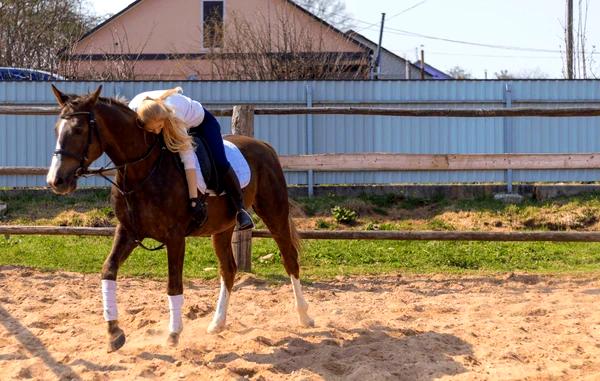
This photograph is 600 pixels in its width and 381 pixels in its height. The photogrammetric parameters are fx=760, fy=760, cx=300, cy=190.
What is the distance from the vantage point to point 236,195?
6211mm

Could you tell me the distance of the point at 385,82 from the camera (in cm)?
1464

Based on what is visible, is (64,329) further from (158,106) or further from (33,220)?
(33,220)

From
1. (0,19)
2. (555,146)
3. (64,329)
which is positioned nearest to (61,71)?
(0,19)

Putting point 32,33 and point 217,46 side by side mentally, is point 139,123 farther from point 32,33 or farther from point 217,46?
point 32,33

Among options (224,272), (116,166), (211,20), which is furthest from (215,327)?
(211,20)

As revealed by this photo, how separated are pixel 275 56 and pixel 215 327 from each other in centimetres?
1486

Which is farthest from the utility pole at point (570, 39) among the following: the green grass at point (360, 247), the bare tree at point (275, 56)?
the green grass at point (360, 247)

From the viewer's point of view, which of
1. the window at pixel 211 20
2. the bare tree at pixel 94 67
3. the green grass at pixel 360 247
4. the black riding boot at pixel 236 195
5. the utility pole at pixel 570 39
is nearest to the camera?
the black riding boot at pixel 236 195

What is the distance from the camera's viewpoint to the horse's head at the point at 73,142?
16.4ft

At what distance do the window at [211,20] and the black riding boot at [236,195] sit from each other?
17529mm

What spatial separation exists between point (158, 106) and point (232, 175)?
92cm

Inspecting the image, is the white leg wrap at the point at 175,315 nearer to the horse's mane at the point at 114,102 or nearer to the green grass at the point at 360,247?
the horse's mane at the point at 114,102

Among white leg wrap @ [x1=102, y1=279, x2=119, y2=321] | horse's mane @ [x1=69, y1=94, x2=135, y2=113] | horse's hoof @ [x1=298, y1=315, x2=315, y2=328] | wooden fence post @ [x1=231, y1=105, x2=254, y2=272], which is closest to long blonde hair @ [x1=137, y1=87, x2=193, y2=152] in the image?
horse's mane @ [x1=69, y1=94, x2=135, y2=113]

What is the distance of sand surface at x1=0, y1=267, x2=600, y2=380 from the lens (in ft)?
16.9
